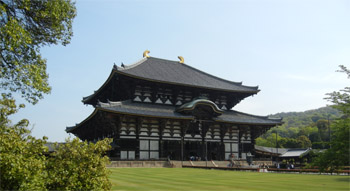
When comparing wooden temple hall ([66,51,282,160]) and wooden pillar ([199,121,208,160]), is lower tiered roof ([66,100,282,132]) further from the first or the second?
wooden pillar ([199,121,208,160])

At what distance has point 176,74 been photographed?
47.2 metres

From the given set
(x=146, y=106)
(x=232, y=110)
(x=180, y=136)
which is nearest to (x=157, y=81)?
(x=146, y=106)

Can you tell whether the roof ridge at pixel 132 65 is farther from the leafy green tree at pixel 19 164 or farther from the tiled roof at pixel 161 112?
the leafy green tree at pixel 19 164

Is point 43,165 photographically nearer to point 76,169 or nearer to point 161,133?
point 76,169

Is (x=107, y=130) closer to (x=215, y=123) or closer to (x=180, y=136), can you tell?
(x=180, y=136)

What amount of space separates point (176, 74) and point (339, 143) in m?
34.0

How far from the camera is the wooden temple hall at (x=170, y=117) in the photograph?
37312mm

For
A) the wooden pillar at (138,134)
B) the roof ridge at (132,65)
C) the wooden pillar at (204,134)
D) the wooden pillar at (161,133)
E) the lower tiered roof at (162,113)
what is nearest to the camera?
the lower tiered roof at (162,113)

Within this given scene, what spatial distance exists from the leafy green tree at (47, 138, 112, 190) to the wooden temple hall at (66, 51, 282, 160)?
24128mm

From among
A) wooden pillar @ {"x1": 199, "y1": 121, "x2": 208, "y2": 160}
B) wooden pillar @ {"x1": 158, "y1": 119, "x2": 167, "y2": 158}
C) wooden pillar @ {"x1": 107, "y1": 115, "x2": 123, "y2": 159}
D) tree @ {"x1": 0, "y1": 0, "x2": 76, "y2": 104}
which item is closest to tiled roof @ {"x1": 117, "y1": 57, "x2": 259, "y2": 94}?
wooden pillar @ {"x1": 199, "y1": 121, "x2": 208, "y2": 160}

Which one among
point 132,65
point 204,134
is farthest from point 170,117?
point 132,65

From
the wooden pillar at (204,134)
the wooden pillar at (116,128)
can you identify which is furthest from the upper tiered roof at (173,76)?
the wooden pillar at (116,128)

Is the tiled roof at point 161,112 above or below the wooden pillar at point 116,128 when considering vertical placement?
above

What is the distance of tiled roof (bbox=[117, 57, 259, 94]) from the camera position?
41656 millimetres
